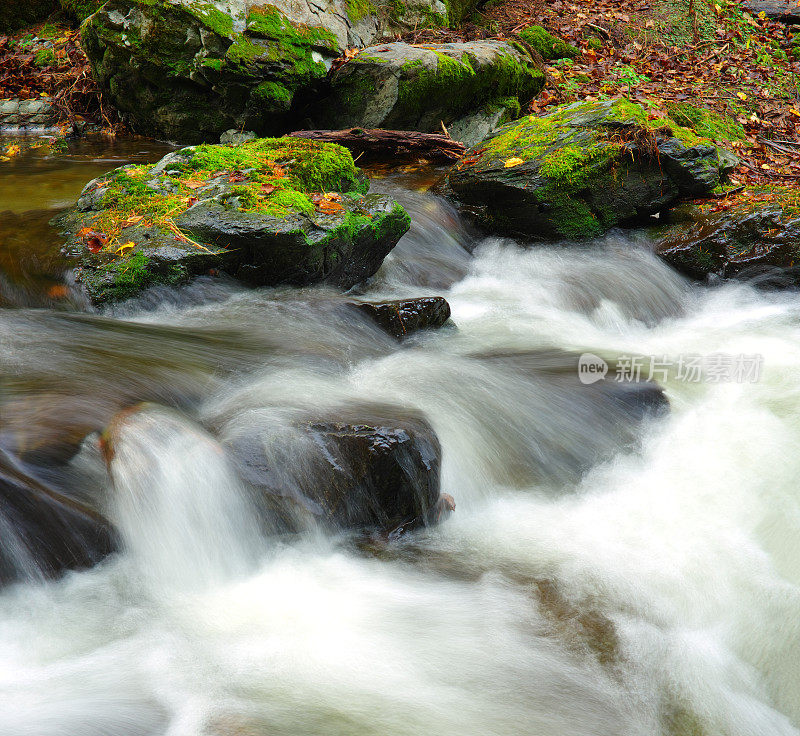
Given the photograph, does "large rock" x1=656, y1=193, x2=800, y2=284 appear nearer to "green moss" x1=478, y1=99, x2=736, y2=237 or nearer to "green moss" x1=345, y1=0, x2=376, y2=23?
"green moss" x1=478, y1=99, x2=736, y2=237

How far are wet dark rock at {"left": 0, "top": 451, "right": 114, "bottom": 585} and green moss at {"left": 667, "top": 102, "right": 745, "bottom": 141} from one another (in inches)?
330

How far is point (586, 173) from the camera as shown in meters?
6.46

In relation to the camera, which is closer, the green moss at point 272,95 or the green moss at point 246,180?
the green moss at point 246,180

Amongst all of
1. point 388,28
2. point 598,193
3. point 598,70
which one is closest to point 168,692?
point 598,193

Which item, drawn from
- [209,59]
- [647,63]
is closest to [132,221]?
[209,59]

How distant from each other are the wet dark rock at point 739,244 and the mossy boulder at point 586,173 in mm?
479

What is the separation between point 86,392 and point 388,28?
8.28m

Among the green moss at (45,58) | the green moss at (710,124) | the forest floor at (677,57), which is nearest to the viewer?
the green moss at (710,124)

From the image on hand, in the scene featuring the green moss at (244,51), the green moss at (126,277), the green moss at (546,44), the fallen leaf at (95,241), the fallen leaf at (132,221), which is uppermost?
the green moss at (546,44)

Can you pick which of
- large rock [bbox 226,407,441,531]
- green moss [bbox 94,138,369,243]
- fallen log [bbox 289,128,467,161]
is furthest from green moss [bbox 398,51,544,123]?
large rock [bbox 226,407,441,531]

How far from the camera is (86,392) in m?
3.18

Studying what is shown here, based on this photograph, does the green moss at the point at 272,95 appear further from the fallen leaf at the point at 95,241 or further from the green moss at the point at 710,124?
the green moss at the point at 710,124

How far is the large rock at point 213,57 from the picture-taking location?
7863 mm

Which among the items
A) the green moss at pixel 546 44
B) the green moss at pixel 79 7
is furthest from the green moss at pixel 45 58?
the green moss at pixel 546 44
